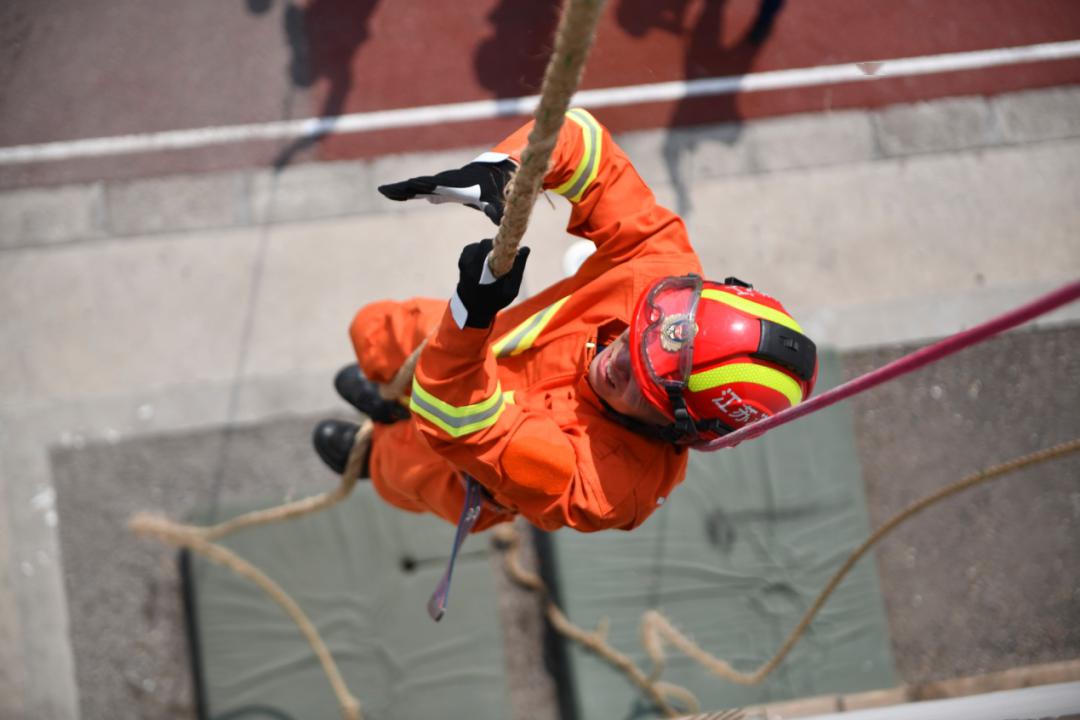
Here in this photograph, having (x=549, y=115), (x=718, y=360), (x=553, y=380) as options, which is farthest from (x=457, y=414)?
(x=549, y=115)

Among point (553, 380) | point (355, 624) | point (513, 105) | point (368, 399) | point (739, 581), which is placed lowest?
point (355, 624)

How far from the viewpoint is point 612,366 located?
8.22ft

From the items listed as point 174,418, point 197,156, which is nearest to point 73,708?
point 174,418

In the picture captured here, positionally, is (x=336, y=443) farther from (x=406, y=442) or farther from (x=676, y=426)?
(x=676, y=426)

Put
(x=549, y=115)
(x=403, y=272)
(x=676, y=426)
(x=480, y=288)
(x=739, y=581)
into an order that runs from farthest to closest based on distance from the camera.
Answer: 1. (x=403, y=272)
2. (x=739, y=581)
3. (x=676, y=426)
4. (x=480, y=288)
5. (x=549, y=115)

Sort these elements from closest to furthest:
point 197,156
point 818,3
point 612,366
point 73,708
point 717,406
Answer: point 717,406
point 612,366
point 73,708
point 197,156
point 818,3

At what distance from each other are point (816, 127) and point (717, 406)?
3301mm

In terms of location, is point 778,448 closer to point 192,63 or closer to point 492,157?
point 492,157

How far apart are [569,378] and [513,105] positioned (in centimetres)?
264

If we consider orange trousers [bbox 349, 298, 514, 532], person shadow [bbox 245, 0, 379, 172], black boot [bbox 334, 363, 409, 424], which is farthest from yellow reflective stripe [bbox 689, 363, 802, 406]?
person shadow [bbox 245, 0, 379, 172]

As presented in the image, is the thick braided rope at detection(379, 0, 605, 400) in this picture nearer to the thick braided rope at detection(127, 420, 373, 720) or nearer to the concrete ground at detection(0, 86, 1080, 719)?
the thick braided rope at detection(127, 420, 373, 720)

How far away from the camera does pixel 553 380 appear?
2768mm

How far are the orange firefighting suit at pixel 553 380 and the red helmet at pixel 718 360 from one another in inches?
11.4

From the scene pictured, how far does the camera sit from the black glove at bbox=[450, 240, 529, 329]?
6.91 ft
